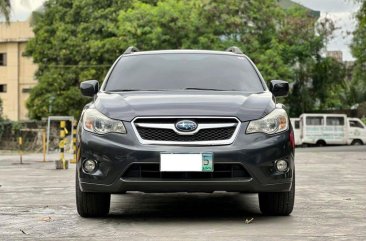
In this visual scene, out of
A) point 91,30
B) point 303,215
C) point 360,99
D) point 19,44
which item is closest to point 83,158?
point 303,215

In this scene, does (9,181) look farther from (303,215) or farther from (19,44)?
(19,44)

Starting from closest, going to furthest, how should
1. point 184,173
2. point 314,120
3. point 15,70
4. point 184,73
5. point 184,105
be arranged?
point 184,173, point 184,105, point 184,73, point 314,120, point 15,70

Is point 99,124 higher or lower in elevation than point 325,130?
higher

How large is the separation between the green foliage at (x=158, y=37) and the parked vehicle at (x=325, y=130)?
9.03ft

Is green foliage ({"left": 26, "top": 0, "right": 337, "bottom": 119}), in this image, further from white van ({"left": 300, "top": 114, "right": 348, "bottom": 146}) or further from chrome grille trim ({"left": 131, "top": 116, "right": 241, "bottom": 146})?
chrome grille trim ({"left": 131, "top": 116, "right": 241, "bottom": 146})

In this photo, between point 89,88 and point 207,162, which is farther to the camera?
point 89,88

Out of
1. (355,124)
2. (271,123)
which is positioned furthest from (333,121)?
(271,123)

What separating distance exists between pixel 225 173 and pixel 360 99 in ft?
170

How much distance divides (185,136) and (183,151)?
14cm

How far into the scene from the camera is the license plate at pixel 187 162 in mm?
6004

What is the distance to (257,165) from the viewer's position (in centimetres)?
612

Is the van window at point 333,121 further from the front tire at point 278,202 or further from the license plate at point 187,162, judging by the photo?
the license plate at point 187,162

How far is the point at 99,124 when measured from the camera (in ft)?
20.6

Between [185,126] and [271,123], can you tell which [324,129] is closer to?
[271,123]
